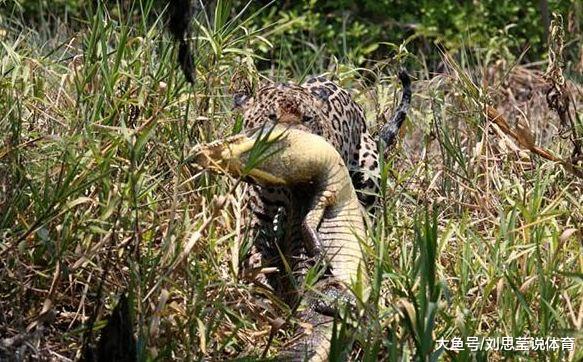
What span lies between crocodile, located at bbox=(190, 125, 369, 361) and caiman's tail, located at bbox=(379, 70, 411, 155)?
0.77 metres

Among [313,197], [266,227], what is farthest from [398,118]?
[313,197]

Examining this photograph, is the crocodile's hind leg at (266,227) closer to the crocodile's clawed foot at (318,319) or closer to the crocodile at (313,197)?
the crocodile at (313,197)

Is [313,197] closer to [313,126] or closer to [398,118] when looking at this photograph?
[313,126]

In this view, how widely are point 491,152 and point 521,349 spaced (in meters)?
1.43

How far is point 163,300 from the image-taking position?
352 centimetres

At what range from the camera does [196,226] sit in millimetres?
4203

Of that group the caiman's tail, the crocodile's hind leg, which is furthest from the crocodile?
the caiman's tail

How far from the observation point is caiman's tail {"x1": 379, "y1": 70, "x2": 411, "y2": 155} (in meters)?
5.09

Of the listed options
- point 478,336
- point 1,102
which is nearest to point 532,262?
point 478,336

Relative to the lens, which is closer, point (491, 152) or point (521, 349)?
point (521, 349)

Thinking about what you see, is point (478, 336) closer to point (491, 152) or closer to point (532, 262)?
point (532, 262)

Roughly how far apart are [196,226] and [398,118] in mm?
1222

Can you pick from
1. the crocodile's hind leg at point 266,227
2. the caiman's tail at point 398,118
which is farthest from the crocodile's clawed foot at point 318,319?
the caiman's tail at point 398,118

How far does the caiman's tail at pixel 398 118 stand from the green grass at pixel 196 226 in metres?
0.06
